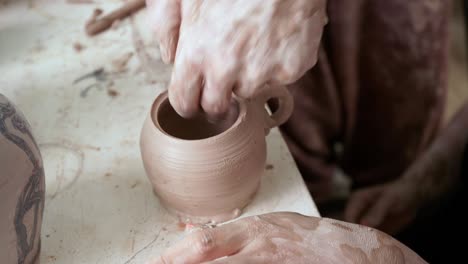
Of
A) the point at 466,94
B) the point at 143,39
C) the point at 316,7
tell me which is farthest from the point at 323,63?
the point at 466,94

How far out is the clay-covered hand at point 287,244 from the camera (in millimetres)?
789

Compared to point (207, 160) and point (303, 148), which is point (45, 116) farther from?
point (303, 148)

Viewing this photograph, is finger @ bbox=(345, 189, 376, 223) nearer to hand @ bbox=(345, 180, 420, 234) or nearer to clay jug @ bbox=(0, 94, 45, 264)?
hand @ bbox=(345, 180, 420, 234)

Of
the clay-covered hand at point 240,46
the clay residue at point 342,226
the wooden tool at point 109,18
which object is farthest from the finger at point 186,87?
the wooden tool at point 109,18

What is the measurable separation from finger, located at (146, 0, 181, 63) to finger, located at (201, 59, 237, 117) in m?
0.09

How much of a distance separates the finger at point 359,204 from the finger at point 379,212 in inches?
1.6

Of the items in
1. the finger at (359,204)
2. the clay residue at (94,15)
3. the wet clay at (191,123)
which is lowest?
the finger at (359,204)

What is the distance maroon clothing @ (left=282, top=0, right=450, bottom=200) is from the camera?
1603mm

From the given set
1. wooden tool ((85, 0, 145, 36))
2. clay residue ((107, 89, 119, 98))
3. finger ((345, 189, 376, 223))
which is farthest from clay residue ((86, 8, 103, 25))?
finger ((345, 189, 376, 223))

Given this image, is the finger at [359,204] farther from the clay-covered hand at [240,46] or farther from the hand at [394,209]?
the clay-covered hand at [240,46]

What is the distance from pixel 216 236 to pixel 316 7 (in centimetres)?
37

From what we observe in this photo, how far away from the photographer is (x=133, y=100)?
47.7 inches

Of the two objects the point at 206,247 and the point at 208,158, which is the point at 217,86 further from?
the point at 206,247

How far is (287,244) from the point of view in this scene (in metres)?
0.81
